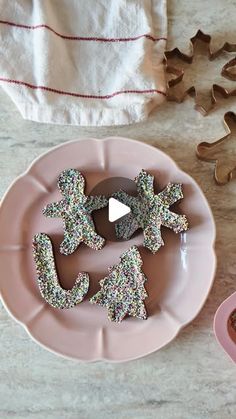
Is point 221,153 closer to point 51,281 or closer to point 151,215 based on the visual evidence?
point 151,215

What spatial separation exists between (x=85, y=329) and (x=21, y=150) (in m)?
0.27

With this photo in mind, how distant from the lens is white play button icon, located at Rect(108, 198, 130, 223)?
731 millimetres

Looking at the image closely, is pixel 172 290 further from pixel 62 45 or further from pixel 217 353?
pixel 62 45

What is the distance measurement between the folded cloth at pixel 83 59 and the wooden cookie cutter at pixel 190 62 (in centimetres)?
2

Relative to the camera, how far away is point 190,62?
82 centimetres

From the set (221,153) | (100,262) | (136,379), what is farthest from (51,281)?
(221,153)

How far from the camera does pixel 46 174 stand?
0.76 metres

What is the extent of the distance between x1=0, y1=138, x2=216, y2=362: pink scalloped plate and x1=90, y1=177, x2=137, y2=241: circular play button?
14 mm

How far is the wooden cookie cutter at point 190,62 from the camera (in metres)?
0.80

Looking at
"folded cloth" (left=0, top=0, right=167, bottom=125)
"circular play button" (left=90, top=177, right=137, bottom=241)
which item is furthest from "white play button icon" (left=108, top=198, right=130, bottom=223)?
"folded cloth" (left=0, top=0, right=167, bottom=125)

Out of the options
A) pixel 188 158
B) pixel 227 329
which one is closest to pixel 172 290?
pixel 227 329

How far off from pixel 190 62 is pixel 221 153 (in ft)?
0.47

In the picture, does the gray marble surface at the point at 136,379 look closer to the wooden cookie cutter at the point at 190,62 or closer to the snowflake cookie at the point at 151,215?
the snowflake cookie at the point at 151,215

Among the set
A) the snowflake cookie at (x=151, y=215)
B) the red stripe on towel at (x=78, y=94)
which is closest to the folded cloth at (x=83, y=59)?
the red stripe on towel at (x=78, y=94)
